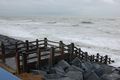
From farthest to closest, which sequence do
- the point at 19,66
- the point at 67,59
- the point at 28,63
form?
Result: the point at 67,59 → the point at 28,63 → the point at 19,66

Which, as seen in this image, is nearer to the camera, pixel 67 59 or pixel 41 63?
pixel 41 63

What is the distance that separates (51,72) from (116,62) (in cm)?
1172

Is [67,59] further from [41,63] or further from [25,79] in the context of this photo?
[25,79]

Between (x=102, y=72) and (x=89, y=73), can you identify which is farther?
(x=102, y=72)

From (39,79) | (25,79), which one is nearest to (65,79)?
(39,79)

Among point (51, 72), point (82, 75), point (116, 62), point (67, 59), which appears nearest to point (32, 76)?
point (51, 72)

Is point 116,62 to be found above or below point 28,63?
below

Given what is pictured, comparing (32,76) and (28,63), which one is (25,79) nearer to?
(32,76)

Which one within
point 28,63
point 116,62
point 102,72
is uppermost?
point 28,63

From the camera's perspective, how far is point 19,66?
36.0 feet

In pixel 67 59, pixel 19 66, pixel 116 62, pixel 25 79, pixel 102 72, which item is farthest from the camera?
pixel 116 62

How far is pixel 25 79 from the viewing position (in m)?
10.1

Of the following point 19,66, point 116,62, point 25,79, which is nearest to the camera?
point 25,79

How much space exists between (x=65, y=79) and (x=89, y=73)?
5.94 ft
